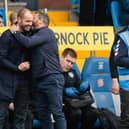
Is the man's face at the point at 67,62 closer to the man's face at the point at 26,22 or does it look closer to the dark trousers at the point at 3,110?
the man's face at the point at 26,22

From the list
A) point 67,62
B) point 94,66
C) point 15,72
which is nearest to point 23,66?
point 15,72

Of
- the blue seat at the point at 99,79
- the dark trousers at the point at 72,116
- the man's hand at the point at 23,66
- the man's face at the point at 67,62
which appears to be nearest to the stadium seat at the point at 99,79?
the blue seat at the point at 99,79

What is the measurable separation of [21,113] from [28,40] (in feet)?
2.90

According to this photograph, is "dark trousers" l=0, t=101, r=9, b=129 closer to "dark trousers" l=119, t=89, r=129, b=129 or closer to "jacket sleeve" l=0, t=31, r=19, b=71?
"jacket sleeve" l=0, t=31, r=19, b=71

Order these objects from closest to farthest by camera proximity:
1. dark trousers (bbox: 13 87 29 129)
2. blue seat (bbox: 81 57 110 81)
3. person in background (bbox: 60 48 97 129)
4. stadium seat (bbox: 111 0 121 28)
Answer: dark trousers (bbox: 13 87 29 129), person in background (bbox: 60 48 97 129), blue seat (bbox: 81 57 110 81), stadium seat (bbox: 111 0 121 28)

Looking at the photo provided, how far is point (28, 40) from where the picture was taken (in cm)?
675

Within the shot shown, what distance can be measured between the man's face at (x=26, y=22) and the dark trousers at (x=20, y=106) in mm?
679

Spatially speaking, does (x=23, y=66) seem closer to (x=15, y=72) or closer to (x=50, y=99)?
(x=15, y=72)

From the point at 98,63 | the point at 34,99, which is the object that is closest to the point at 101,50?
the point at 98,63

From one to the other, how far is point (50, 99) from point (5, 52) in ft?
2.34

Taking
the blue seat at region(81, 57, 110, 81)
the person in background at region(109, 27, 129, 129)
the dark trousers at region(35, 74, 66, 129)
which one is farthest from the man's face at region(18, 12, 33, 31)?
the blue seat at region(81, 57, 110, 81)

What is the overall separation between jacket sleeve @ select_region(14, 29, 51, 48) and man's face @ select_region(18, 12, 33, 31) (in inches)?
4.4

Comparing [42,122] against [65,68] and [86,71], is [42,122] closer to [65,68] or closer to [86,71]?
[65,68]

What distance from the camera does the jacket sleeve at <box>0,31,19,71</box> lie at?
684 cm
